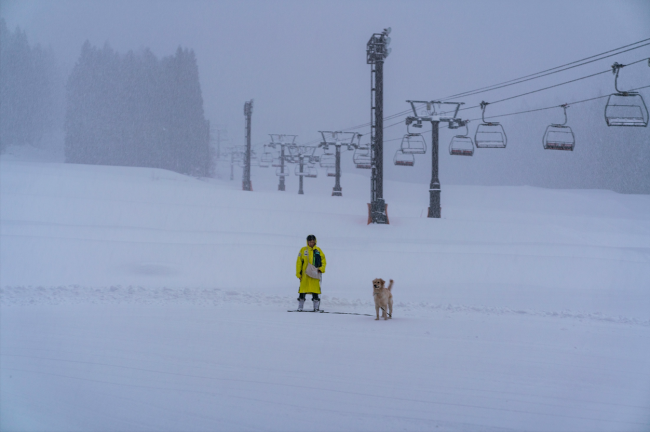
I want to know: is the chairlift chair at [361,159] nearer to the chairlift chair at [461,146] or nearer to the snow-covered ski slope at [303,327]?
the snow-covered ski slope at [303,327]

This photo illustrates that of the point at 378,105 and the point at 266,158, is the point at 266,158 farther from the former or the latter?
the point at 378,105

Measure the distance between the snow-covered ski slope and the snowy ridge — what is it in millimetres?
84

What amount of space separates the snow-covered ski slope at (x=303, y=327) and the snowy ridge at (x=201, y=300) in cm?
8

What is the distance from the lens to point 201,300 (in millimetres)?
11742

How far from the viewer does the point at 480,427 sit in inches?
186

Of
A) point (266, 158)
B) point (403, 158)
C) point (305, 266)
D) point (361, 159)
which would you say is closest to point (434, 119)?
point (403, 158)

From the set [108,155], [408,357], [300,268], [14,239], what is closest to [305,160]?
[108,155]

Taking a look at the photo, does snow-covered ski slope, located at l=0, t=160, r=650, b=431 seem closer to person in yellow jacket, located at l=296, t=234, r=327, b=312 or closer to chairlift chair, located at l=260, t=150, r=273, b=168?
person in yellow jacket, located at l=296, t=234, r=327, b=312

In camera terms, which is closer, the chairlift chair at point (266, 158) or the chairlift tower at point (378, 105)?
the chairlift tower at point (378, 105)

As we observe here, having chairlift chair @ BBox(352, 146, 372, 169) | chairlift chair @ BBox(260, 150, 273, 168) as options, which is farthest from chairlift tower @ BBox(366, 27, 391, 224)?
chairlift chair @ BBox(260, 150, 273, 168)

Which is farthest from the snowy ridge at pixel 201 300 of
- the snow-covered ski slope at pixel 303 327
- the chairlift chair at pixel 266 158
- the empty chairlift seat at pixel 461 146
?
the chairlift chair at pixel 266 158

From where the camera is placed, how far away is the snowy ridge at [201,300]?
11023mm

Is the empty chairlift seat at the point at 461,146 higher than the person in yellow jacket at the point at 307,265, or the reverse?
the empty chairlift seat at the point at 461,146

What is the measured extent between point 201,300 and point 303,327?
3.84 m
